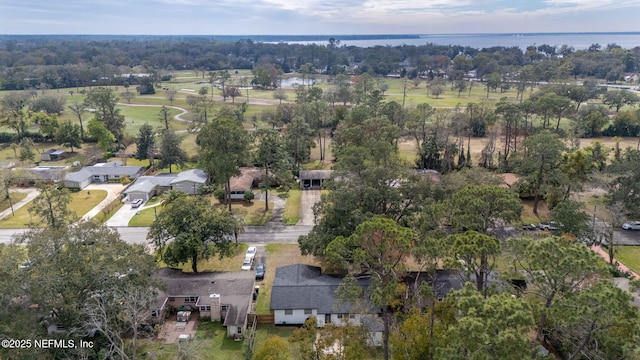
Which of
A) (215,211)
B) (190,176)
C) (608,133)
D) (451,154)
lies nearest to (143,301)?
(215,211)

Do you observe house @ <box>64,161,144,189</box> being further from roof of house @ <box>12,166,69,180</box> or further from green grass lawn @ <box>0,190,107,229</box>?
green grass lawn @ <box>0,190,107,229</box>

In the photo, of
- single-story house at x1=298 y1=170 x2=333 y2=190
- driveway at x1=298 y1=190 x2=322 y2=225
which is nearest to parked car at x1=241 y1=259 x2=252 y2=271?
driveway at x1=298 y1=190 x2=322 y2=225

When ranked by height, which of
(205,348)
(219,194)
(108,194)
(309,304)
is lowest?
(205,348)

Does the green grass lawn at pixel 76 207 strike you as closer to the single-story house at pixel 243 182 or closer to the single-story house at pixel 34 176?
the single-story house at pixel 34 176

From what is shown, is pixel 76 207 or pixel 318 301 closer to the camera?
pixel 318 301

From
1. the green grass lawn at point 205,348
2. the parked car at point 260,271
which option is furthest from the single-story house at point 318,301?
the parked car at point 260,271

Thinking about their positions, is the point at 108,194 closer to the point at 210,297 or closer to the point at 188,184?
the point at 188,184

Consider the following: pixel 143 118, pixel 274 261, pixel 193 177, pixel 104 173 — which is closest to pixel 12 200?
pixel 104 173
